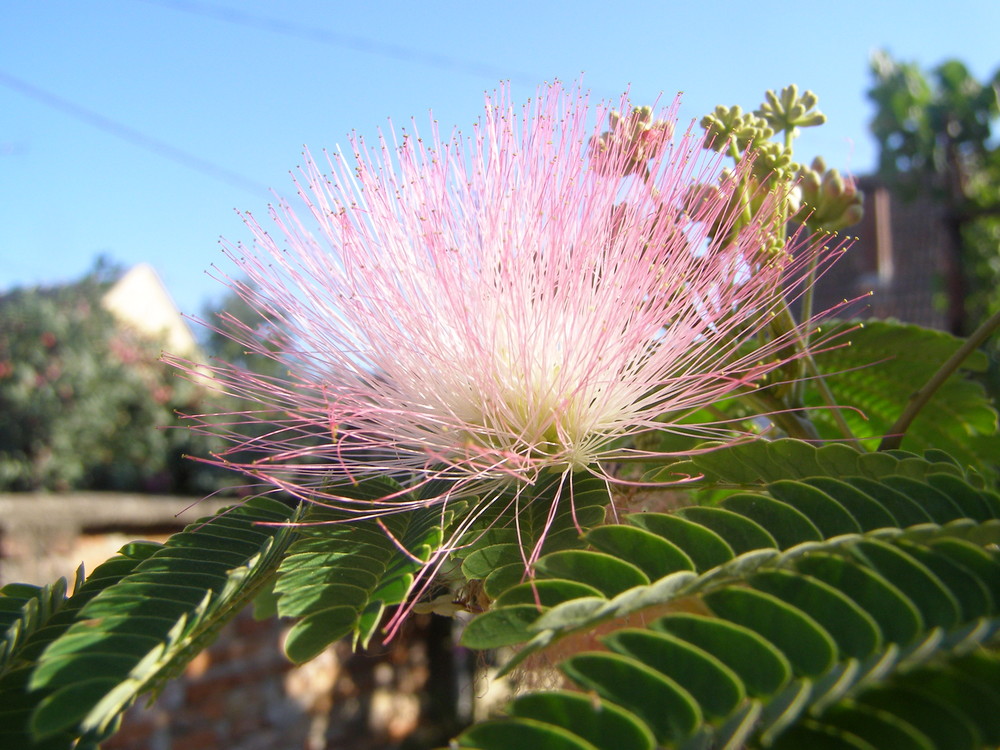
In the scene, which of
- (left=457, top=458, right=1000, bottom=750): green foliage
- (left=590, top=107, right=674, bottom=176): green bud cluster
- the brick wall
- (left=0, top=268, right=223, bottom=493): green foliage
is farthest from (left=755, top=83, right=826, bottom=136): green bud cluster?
(left=0, top=268, right=223, bottom=493): green foliage

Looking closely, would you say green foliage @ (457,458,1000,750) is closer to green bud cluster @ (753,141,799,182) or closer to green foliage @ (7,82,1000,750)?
green foliage @ (7,82,1000,750)

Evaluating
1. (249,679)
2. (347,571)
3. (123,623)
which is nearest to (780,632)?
(347,571)

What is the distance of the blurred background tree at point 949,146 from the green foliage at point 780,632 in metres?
7.33

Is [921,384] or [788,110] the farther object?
[921,384]

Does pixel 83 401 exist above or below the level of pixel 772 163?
below

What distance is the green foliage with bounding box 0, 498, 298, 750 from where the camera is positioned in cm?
68

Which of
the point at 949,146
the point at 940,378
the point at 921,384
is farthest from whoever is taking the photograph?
the point at 949,146

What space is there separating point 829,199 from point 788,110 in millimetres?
170

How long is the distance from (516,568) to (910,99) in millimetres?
9144

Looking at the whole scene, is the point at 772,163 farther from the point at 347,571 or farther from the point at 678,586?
the point at 347,571

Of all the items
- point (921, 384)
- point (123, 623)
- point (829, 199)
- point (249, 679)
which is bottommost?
point (249, 679)

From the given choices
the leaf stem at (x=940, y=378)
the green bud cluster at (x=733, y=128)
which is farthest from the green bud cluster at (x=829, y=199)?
the leaf stem at (x=940, y=378)

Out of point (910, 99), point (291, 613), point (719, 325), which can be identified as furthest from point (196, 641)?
point (910, 99)

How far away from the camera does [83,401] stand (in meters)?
6.22
